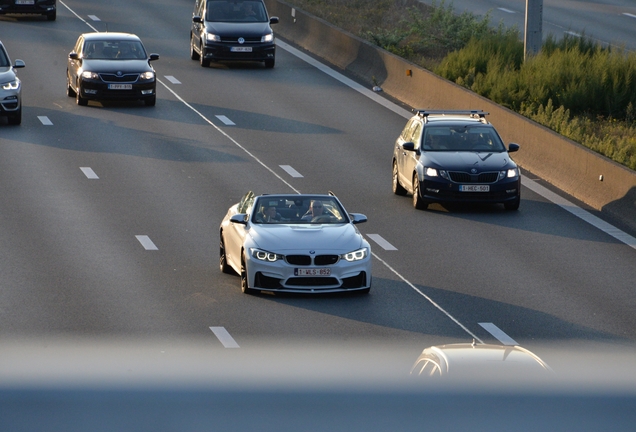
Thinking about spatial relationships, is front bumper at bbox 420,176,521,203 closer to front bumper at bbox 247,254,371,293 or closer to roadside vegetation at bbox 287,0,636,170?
roadside vegetation at bbox 287,0,636,170

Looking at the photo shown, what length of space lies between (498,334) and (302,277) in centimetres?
279

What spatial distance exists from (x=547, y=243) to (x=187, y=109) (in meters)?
13.9

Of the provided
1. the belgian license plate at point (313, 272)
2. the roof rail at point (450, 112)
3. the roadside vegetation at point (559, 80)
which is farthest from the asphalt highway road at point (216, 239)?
the roadside vegetation at point (559, 80)

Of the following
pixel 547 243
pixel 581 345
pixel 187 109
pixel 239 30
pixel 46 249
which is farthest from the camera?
pixel 239 30

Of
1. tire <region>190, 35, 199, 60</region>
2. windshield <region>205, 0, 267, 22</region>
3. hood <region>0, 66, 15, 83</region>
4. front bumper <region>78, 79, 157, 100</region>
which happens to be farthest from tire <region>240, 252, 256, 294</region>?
tire <region>190, 35, 199, 60</region>

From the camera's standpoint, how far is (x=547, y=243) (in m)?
18.6

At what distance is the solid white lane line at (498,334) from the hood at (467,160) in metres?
7.41

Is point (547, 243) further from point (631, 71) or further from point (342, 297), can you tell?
point (631, 71)

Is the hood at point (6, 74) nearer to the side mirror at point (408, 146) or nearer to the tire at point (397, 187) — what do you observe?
the tire at point (397, 187)

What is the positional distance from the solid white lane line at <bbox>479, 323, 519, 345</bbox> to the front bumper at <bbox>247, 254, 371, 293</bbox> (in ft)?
6.44

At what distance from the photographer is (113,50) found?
3102 centimetres

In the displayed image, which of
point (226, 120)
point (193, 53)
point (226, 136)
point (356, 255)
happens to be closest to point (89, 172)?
point (226, 136)

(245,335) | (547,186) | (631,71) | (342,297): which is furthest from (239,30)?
(245,335)

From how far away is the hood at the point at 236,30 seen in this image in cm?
3553
